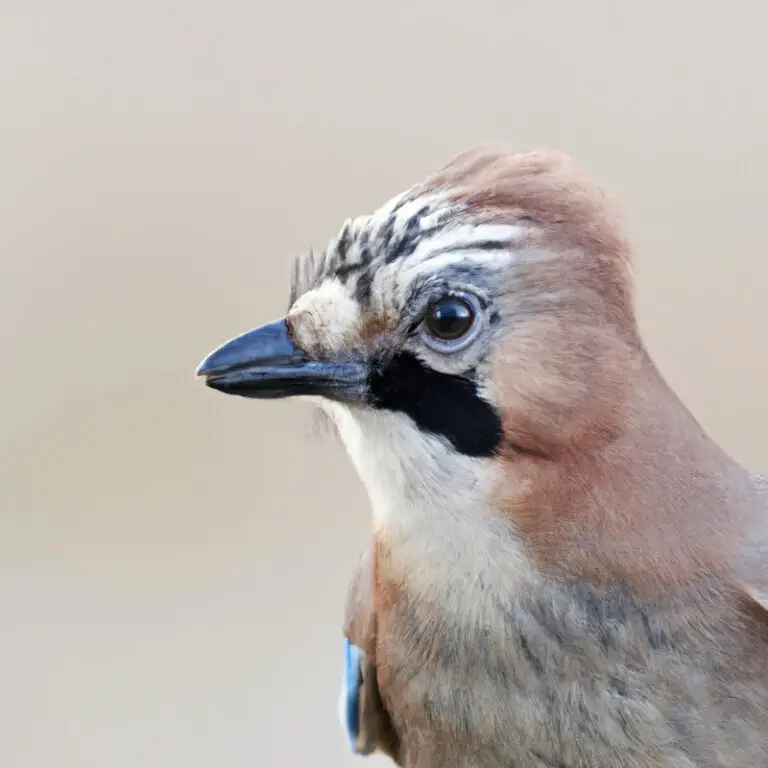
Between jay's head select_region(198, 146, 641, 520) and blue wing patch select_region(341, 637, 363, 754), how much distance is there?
41cm

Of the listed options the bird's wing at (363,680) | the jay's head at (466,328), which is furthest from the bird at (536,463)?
the bird's wing at (363,680)

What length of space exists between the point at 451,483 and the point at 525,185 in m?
0.34

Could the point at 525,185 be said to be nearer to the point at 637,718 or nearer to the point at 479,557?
the point at 479,557

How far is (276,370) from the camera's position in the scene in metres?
0.95

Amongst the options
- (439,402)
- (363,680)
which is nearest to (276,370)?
(439,402)

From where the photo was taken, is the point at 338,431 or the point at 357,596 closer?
the point at 338,431

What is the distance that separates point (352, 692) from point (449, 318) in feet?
2.22

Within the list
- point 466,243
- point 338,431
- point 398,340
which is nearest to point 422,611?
point 338,431

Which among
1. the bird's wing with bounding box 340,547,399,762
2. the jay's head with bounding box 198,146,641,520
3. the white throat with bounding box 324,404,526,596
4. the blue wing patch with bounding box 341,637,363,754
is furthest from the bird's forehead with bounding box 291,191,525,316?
the blue wing patch with bounding box 341,637,363,754

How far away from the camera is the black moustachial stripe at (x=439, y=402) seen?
0.90m

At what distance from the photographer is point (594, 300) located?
0.92 metres

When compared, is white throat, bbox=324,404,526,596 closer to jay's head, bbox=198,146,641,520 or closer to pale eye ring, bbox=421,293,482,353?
jay's head, bbox=198,146,641,520

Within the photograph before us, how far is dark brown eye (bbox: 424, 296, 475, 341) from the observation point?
0.87m

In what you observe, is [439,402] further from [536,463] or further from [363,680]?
[363,680]
